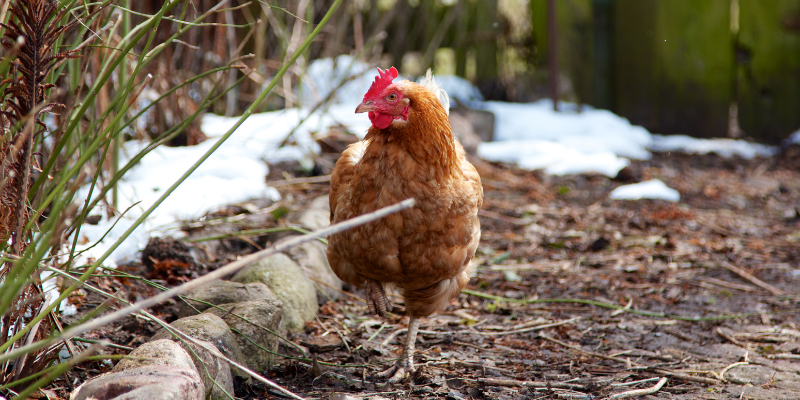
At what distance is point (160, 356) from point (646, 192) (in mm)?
4214

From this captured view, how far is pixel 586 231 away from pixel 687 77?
3.66 metres

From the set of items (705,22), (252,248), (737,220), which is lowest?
(737,220)

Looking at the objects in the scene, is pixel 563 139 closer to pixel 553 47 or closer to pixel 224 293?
pixel 553 47

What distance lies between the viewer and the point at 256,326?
2.06 meters

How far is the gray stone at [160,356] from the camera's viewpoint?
1576 millimetres

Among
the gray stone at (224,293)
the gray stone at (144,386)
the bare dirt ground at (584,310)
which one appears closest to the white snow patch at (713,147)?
the bare dirt ground at (584,310)

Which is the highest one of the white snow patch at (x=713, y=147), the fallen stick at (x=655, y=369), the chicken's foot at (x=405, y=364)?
the chicken's foot at (x=405, y=364)

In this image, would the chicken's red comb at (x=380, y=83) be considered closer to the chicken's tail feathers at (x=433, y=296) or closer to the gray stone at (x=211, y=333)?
the chicken's tail feathers at (x=433, y=296)

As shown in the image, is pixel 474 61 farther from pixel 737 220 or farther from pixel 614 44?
pixel 737 220

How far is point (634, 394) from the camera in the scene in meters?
2.04

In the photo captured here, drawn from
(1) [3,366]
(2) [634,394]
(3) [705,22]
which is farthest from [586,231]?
(3) [705,22]

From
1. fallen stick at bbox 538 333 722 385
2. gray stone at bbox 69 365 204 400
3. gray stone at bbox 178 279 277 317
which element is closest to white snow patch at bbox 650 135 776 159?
fallen stick at bbox 538 333 722 385

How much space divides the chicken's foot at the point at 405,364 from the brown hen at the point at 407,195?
2 centimetres

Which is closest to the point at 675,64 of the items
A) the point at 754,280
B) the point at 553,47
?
the point at 553,47
